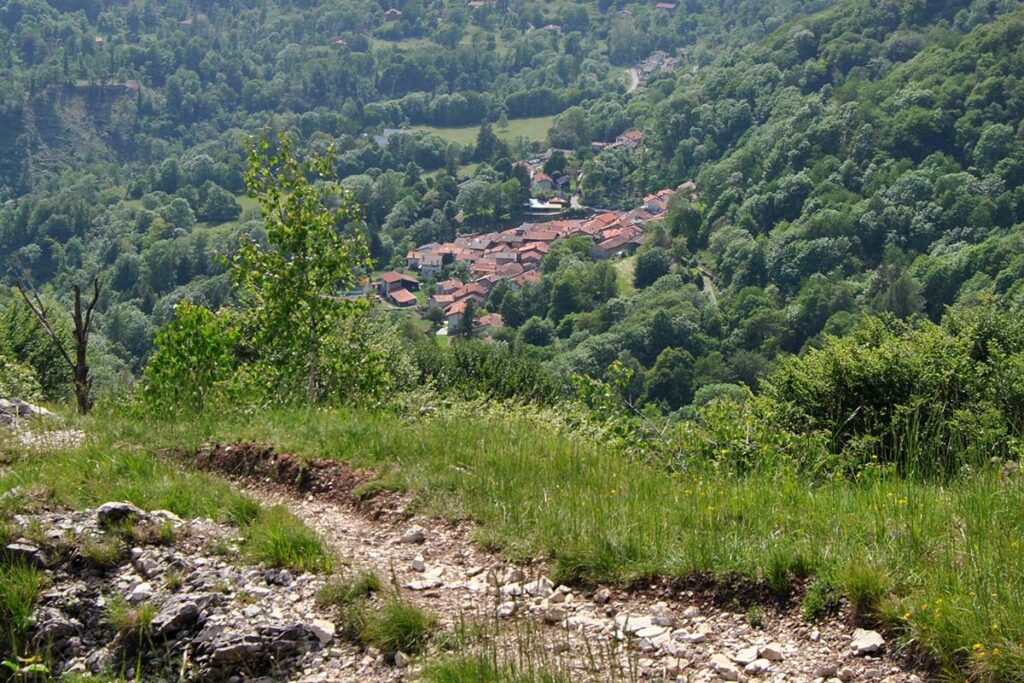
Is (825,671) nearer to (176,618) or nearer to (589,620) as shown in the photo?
(589,620)

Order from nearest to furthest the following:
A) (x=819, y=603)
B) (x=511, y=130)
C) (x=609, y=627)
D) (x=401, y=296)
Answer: (x=819, y=603), (x=609, y=627), (x=401, y=296), (x=511, y=130)

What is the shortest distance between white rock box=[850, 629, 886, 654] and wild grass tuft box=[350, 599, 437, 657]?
199cm

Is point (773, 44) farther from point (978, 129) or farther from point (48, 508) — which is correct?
point (48, 508)

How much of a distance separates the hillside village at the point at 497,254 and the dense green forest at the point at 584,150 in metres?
2.65

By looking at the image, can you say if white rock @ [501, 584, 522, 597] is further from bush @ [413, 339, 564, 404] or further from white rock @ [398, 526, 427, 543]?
bush @ [413, 339, 564, 404]

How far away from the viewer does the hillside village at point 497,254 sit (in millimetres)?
84562

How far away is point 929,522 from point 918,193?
248 ft

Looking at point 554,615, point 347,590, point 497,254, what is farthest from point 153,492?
point 497,254

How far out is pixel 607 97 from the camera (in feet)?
472

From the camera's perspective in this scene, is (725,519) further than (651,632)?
Yes

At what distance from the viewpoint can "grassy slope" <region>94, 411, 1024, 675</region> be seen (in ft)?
15.2

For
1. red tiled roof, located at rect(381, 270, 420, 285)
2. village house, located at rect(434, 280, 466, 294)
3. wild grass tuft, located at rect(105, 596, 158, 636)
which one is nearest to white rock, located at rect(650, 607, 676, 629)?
wild grass tuft, located at rect(105, 596, 158, 636)

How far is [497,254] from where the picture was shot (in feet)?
311

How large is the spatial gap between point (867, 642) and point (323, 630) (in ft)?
8.58
